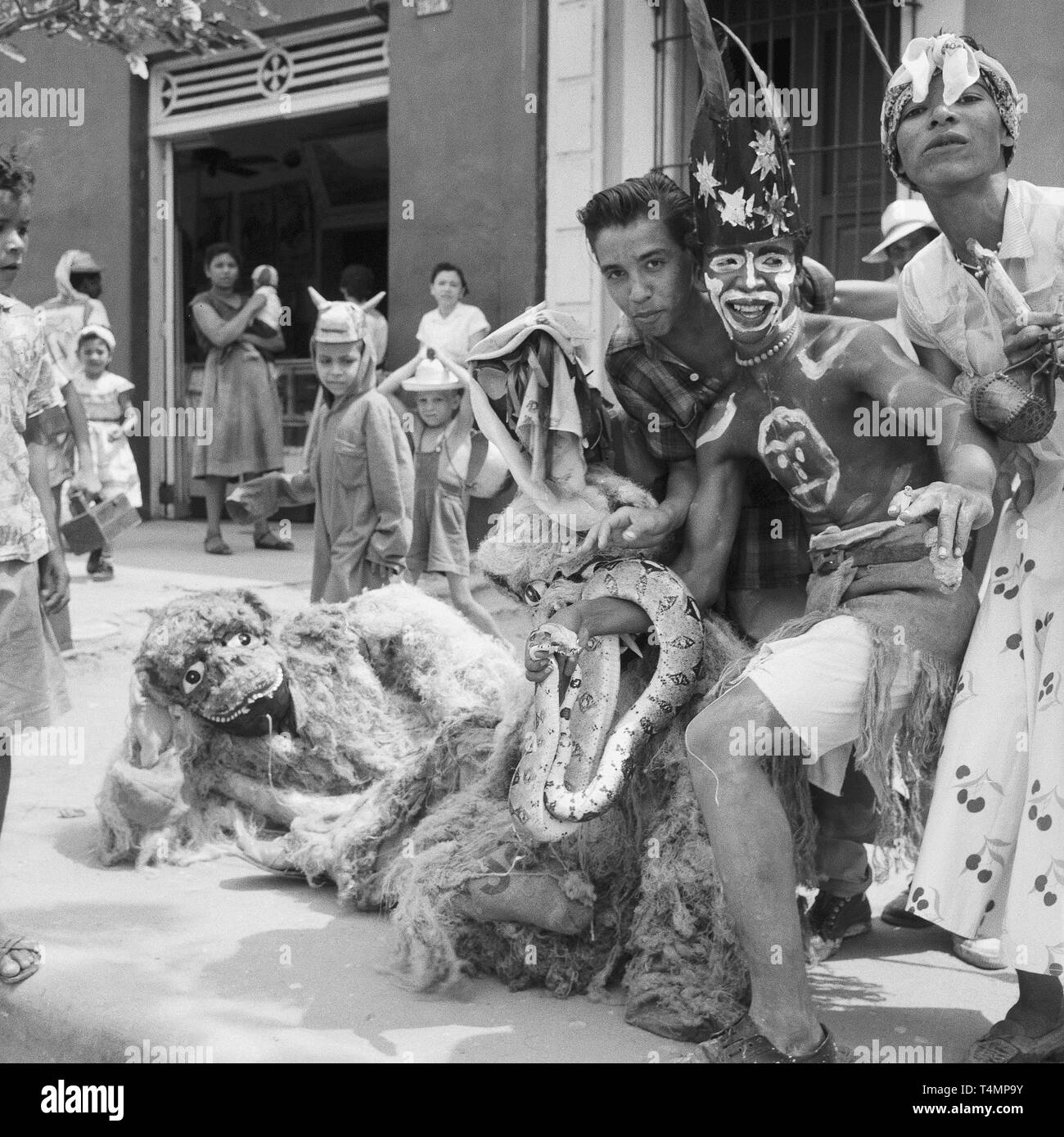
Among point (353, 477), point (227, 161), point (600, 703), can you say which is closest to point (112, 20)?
point (353, 477)

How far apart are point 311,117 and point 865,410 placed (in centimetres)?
932

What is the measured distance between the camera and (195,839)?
4215mm

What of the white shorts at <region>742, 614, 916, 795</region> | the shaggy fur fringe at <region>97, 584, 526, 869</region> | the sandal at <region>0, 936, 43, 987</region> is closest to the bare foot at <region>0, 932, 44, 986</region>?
the sandal at <region>0, 936, 43, 987</region>

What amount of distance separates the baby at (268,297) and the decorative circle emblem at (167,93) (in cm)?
212

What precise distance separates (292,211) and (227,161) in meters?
0.78

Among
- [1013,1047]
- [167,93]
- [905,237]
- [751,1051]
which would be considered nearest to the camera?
[751,1051]

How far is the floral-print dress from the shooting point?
8.43 ft

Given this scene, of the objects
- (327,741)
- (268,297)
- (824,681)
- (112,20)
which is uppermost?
(112,20)

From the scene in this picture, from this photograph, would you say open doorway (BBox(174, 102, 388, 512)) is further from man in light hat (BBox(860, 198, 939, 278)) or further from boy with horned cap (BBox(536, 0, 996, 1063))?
boy with horned cap (BBox(536, 0, 996, 1063))

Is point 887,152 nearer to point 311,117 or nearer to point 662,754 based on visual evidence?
point 662,754

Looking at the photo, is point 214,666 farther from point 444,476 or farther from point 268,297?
point 268,297

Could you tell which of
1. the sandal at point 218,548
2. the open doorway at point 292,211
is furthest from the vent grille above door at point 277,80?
the sandal at point 218,548

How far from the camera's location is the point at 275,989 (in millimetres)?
3148
